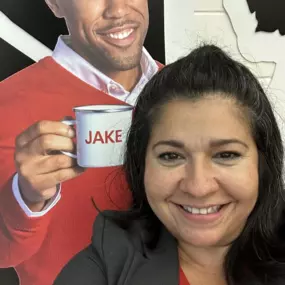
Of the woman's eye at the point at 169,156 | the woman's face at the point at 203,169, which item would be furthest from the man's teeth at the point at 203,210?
the woman's eye at the point at 169,156

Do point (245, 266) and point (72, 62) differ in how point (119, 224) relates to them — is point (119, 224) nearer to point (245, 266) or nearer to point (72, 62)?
point (245, 266)

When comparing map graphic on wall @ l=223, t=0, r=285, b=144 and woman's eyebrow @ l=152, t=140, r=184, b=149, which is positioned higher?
map graphic on wall @ l=223, t=0, r=285, b=144

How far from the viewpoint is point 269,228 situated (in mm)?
1055

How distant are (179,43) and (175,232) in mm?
614

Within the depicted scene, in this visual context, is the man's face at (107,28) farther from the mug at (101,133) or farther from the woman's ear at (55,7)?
the mug at (101,133)

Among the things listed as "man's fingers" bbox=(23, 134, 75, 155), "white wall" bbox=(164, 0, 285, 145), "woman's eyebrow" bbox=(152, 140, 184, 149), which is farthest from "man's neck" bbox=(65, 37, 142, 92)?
"woman's eyebrow" bbox=(152, 140, 184, 149)

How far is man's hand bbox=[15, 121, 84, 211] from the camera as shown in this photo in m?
1.27

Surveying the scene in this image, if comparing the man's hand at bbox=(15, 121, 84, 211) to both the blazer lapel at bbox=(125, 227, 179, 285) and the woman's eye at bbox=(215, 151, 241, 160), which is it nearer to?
the blazer lapel at bbox=(125, 227, 179, 285)

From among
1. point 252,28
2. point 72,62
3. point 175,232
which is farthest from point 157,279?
point 252,28

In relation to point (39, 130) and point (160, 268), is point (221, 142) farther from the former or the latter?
point (39, 130)

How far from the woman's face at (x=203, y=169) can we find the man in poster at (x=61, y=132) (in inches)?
15.5

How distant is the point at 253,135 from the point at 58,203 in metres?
0.64

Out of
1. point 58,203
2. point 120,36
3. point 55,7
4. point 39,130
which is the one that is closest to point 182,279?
point 58,203

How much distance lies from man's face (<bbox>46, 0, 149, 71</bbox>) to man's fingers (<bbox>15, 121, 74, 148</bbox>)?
215 millimetres
